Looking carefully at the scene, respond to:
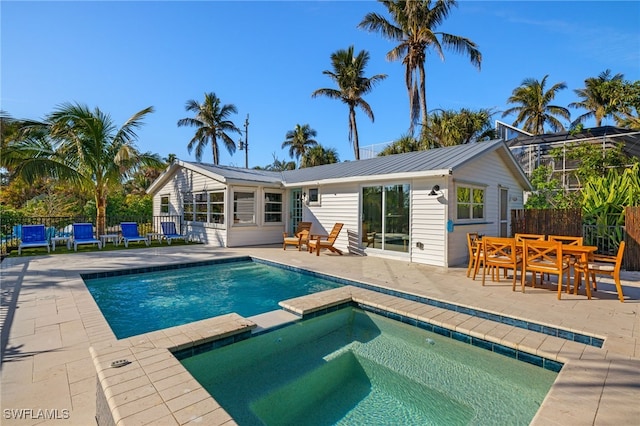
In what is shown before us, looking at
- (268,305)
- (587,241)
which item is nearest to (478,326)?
(268,305)

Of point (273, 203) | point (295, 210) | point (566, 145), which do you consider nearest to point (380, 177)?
point (295, 210)

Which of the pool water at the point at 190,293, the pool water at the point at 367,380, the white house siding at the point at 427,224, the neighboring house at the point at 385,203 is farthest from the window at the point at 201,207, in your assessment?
the pool water at the point at 367,380

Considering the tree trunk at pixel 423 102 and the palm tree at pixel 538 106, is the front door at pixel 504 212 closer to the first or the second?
the tree trunk at pixel 423 102

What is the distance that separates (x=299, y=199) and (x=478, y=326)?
10013 mm

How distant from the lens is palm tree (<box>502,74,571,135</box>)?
1079 inches

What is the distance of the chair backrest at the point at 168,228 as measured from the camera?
14.1 metres

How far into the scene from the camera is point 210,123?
2778 cm

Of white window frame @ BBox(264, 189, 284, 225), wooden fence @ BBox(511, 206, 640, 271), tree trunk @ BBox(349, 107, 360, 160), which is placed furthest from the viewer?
tree trunk @ BBox(349, 107, 360, 160)

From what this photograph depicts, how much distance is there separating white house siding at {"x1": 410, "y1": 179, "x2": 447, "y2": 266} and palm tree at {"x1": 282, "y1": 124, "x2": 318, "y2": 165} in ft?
82.3

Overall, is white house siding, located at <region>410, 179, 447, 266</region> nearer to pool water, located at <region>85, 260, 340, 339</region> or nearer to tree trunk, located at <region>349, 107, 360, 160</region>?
pool water, located at <region>85, 260, 340, 339</region>

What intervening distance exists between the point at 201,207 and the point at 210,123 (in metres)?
16.4

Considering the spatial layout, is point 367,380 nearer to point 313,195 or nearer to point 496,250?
point 496,250

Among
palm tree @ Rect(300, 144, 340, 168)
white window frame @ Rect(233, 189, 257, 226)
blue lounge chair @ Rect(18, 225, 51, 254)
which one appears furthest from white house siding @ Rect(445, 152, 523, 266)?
palm tree @ Rect(300, 144, 340, 168)

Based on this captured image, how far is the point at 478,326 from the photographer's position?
429 cm
